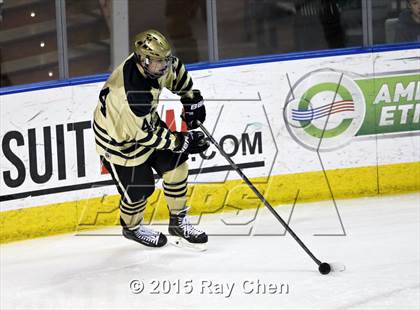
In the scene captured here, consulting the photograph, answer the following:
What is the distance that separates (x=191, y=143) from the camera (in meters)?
4.84

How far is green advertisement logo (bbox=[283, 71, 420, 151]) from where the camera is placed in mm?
5938

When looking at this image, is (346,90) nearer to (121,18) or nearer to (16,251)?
(121,18)

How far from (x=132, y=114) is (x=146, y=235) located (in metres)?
0.79

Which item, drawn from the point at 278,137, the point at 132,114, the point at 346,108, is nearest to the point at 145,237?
the point at 132,114

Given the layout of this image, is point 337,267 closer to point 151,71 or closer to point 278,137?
point 151,71

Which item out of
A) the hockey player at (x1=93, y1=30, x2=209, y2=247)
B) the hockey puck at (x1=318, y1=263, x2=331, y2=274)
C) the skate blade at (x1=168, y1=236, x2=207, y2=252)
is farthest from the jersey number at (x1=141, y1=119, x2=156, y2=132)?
the hockey puck at (x1=318, y1=263, x2=331, y2=274)

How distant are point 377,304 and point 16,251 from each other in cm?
217

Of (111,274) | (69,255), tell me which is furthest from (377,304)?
(69,255)

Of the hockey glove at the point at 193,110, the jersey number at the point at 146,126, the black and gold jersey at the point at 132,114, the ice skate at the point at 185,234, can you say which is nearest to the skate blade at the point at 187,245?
the ice skate at the point at 185,234

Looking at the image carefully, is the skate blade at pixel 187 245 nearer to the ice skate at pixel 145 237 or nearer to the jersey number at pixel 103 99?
the ice skate at pixel 145 237

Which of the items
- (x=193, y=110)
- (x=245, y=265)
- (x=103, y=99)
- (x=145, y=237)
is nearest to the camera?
(x=245, y=265)

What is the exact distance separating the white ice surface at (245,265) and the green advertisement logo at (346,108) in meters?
0.43

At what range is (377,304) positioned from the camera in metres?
4.09

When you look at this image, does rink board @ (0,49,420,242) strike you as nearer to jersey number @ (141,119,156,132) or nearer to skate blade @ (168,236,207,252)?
skate blade @ (168,236,207,252)
